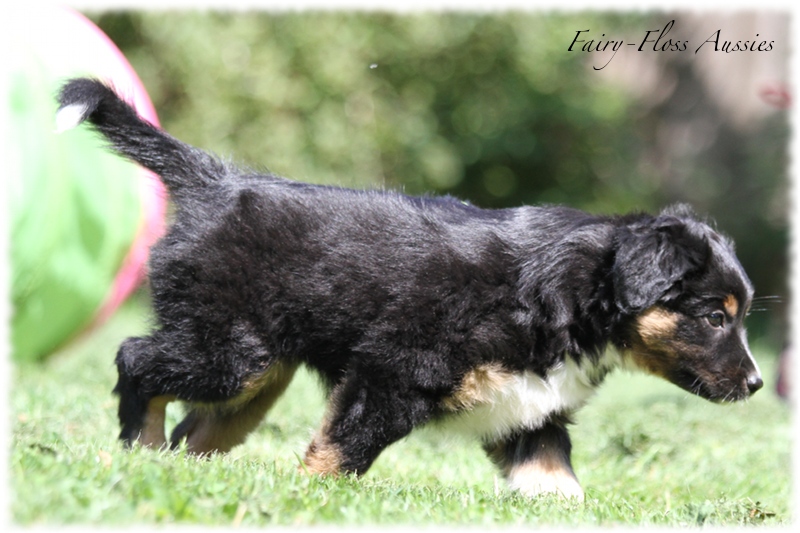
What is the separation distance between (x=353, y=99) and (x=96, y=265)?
18.9 feet

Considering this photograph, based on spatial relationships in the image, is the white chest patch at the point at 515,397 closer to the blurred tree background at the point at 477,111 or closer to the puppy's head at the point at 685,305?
the puppy's head at the point at 685,305

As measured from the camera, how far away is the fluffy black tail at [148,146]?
386cm

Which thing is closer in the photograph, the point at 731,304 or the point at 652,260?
the point at 652,260

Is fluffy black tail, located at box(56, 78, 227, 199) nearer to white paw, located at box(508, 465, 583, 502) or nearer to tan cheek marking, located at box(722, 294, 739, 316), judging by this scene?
white paw, located at box(508, 465, 583, 502)

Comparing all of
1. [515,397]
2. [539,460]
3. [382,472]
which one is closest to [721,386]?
[539,460]

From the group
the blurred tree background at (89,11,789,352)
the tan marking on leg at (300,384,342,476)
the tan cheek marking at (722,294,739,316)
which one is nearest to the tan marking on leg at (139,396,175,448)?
the tan marking on leg at (300,384,342,476)

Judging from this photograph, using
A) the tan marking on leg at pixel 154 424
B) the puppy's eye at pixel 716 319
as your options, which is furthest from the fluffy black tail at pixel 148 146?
the puppy's eye at pixel 716 319

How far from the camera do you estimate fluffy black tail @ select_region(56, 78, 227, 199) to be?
386 cm

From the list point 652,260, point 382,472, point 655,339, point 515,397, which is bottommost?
point 382,472

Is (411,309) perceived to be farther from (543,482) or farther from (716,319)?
(716,319)

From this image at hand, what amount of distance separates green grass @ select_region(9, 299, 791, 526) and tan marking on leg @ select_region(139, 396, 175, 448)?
0.56ft

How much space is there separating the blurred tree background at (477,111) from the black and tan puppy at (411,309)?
7.11 m

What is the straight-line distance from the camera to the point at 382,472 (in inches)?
167

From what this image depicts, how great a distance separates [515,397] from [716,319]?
0.91 m
